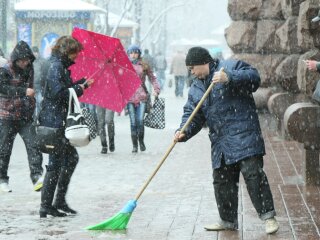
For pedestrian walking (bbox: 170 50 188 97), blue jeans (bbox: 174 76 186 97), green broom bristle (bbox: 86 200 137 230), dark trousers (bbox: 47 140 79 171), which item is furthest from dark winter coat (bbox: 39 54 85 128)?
blue jeans (bbox: 174 76 186 97)

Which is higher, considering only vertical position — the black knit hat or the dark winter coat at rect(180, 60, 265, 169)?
the black knit hat

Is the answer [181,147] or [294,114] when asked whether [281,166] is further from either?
[181,147]

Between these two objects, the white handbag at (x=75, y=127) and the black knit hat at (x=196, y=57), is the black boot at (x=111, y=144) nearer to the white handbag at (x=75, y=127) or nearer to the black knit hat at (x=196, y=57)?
the white handbag at (x=75, y=127)

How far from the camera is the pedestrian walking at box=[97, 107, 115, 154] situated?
16203 millimetres

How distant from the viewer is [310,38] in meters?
11.0

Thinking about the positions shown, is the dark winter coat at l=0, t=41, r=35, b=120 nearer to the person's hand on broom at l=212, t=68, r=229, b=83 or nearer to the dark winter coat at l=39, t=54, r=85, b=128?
the dark winter coat at l=39, t=54, r=85, b=128

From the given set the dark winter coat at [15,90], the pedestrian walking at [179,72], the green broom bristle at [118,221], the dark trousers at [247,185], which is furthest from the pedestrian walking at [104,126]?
the pedestrian walking at [179,72]

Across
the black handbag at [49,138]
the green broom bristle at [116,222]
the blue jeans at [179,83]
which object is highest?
the black handbag at [49,138]

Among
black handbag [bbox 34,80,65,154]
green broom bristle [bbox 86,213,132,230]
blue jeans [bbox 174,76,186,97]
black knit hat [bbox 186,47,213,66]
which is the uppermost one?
black knit hat [bbox 186,47,213,66]

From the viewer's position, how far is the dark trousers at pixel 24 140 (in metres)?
11.8

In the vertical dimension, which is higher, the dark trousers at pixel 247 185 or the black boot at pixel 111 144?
the dark trousers at pixel 247 185

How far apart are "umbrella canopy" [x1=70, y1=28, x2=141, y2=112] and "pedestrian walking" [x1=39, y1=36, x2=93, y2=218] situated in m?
1.40

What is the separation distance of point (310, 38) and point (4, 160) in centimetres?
376

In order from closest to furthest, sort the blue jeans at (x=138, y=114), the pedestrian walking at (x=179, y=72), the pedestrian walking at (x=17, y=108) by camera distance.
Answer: the pedestrian walking at (x=17, y=108) < the blue jeans at (x=138, y=114) < the pedestrian walking at (x=179, y=72)
